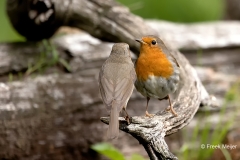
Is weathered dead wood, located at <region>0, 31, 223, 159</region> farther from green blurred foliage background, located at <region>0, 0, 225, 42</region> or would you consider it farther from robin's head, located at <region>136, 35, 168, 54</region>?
green blurred foliage background, located at <region>0, 0, 225, 42</region>

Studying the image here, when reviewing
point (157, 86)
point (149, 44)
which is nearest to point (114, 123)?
point (157, 86)

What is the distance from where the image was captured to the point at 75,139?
4809 mm

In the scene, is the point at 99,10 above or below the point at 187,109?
above

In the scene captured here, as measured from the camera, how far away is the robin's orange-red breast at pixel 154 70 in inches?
134

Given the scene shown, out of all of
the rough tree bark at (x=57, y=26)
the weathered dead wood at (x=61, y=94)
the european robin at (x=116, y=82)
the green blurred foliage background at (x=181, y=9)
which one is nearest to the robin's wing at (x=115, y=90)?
the european robin at (x=116, y=82)

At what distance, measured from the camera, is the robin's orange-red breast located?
3.40 m

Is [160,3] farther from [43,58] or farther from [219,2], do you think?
[43,58]

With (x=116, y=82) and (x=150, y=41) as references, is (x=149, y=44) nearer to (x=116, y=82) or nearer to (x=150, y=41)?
(x=150, y=41)

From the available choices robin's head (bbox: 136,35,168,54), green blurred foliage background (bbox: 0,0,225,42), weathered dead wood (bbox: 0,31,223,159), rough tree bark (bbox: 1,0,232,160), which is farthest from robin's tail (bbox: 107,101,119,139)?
green blurred foliage background (bbox: 0,0,225,42)

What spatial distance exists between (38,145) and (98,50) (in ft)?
4.32

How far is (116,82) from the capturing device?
311 cm

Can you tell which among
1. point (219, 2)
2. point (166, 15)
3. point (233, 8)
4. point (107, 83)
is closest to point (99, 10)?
point (107, 83)

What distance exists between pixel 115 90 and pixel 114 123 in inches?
8.6

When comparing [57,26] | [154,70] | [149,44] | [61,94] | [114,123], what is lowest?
[61,94]
